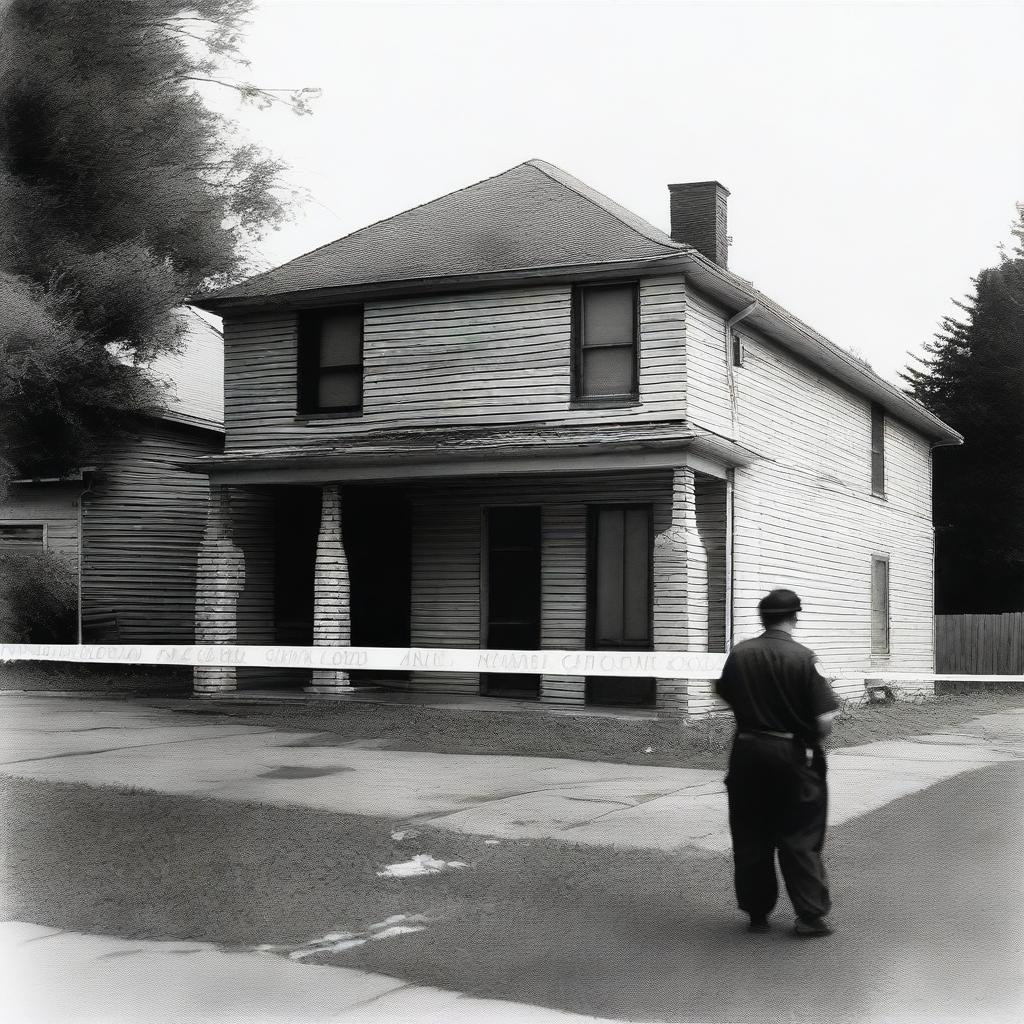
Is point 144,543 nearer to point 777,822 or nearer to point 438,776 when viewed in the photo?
point 438,776

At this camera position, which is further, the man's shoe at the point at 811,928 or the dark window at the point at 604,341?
the dark window at the point at 604,341

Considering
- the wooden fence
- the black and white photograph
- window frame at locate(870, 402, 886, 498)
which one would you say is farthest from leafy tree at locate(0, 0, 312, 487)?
the wooden fence

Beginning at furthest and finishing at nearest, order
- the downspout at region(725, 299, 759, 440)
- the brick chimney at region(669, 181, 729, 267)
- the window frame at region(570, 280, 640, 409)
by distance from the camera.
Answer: the brick chimney at region(669, 181, 729, 267) < the downspout at region(725, 299, 759, 440) < the window frame at region(570, 280, 640, 409)

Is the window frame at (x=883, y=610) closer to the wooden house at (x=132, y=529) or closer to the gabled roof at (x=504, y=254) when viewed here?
the gabled roof at (x=504, y=254)

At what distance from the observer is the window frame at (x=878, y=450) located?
23219 mm

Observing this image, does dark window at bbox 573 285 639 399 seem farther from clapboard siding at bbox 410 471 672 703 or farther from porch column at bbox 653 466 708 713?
porch column at bbox 653 466 708 713

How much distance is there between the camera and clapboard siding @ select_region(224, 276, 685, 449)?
16.0m

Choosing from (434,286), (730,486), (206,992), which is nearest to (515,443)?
(434,286)

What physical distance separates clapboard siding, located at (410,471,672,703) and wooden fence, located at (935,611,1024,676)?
12.1 meters

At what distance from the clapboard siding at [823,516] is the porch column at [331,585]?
5155 mm

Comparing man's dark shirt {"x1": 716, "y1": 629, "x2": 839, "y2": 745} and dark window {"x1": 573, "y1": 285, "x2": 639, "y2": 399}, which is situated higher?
dark window {"x1": 573, "y1": 285, "x2": 639, "y2": 399}

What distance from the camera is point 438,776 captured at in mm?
11008

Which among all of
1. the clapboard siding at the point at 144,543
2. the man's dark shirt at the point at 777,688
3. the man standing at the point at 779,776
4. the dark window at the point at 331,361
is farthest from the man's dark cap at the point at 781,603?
the clapboard siding at the point at 144,543

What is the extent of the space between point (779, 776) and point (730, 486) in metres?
10.7
